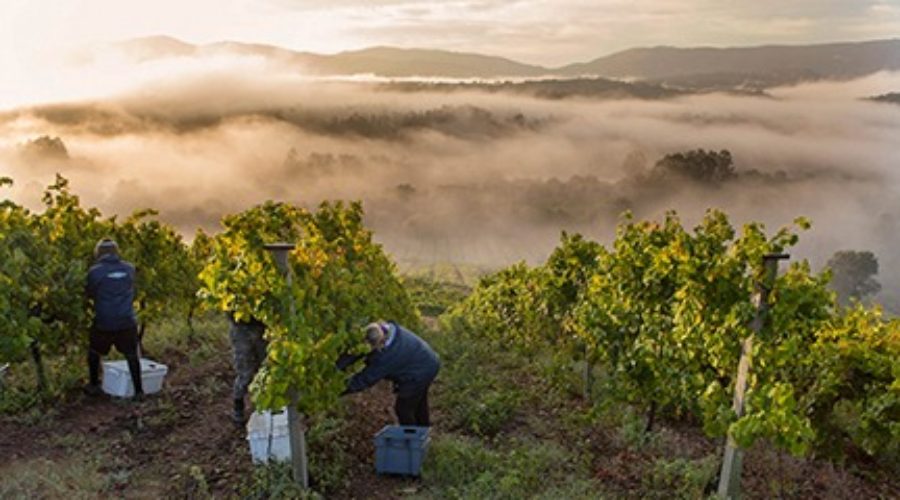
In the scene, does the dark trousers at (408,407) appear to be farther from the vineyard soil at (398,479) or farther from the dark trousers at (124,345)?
the dark trousers at (124,345)

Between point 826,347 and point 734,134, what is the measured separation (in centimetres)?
12611

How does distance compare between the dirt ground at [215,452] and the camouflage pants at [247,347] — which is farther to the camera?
the camouflage pants at [247,347]

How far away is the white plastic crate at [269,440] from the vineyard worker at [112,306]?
309 centimetres

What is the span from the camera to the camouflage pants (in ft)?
29.9

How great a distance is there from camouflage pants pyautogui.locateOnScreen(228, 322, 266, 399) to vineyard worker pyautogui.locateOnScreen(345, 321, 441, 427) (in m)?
1.48

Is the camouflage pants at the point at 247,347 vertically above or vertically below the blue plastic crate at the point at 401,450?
above

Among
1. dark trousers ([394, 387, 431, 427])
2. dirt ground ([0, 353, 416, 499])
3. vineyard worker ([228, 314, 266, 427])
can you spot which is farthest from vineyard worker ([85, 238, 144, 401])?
dark trousers ([394, 387, 431, 427])

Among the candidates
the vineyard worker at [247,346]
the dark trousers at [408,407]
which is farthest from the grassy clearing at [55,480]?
the dark trousers at [408,407]

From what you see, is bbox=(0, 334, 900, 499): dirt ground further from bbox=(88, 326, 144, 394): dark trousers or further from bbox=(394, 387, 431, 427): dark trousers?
bbox=(394, 387, 431, 427): dark trousers

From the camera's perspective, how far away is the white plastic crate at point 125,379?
35.2 ft

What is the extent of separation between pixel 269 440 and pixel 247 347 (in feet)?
4.54

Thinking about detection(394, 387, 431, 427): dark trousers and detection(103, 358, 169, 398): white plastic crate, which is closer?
detection(394, 387, 431, 427): dark trousers

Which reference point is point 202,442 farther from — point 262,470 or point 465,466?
point 465,466

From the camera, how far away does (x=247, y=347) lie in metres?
9.16
